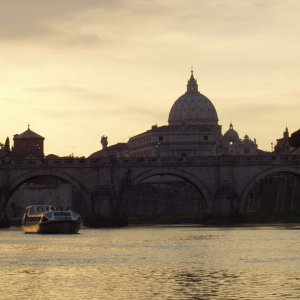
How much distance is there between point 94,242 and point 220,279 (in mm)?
30986

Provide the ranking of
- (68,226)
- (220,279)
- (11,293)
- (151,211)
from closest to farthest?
1. (11,293)
2. (220,279)
3. (68,226)
4. (151,211)

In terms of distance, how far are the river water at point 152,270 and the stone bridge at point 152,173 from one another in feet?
185

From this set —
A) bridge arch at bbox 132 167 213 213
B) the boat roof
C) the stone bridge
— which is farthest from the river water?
bridge arch at bbox 132 167 213 213

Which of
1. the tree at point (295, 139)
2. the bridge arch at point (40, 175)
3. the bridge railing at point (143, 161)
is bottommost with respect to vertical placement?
the bridge arch at point (40, 175)

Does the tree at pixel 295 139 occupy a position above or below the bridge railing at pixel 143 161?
above

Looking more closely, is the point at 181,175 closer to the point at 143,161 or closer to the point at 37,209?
the point at 143,161

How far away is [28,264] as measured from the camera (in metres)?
54.0

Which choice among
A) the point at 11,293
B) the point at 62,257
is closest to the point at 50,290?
the point at 11,293

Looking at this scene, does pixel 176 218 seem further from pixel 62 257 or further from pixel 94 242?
pixel 62 257

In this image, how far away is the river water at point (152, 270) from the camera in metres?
42.0

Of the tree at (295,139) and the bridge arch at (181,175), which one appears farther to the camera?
the tree at (295,139)

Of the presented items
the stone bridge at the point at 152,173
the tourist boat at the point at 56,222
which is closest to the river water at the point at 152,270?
the tourist boat at the point at 56,222

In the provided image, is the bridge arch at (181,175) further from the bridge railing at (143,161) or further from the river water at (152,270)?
the river water at (152,270)

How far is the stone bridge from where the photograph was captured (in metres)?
130
